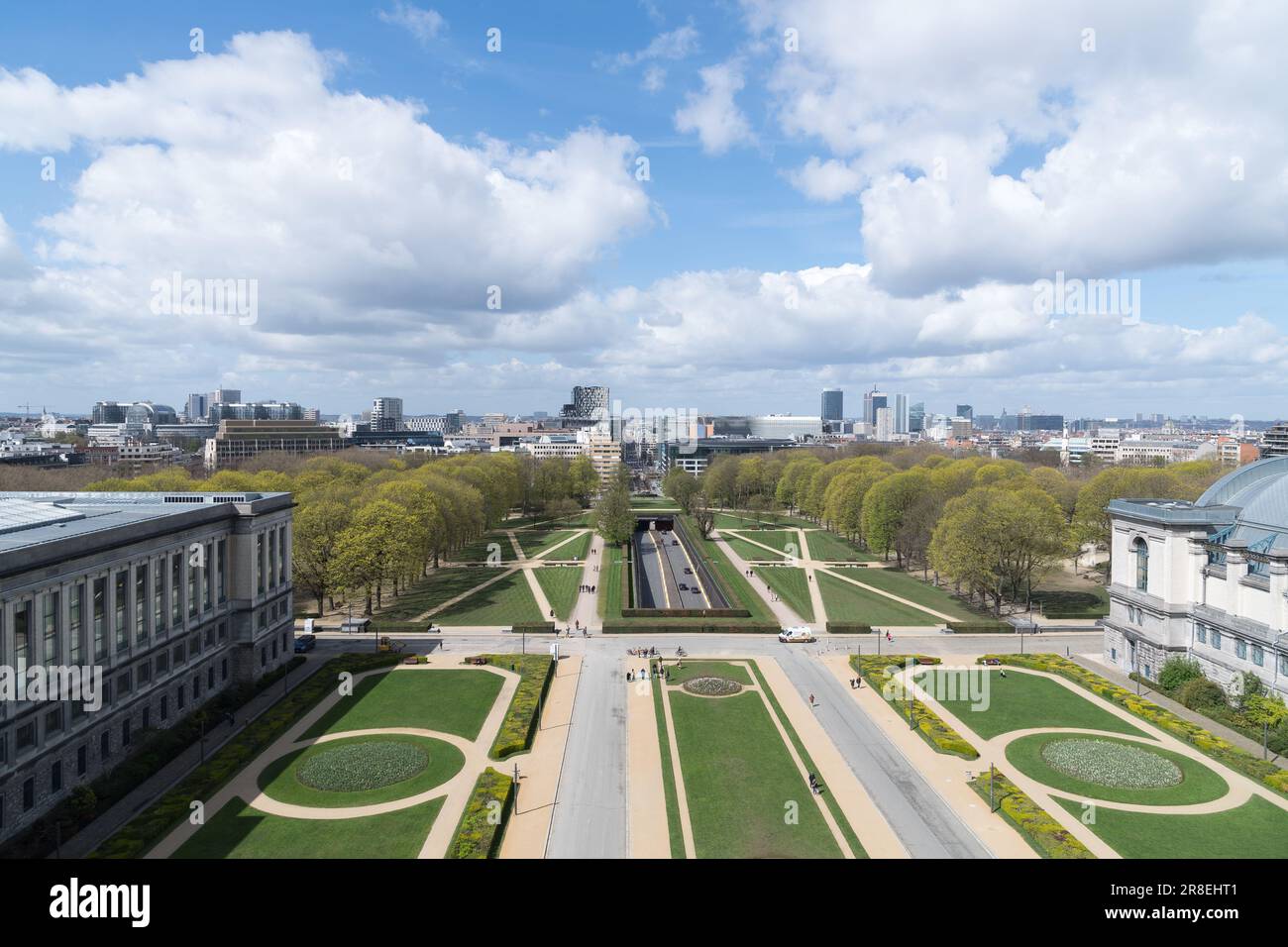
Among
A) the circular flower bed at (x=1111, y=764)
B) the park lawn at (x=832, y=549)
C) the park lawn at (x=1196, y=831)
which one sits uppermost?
the park lawn at (x=832, y=549)

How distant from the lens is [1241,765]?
41.6m

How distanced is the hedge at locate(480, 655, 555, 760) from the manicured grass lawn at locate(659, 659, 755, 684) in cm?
892

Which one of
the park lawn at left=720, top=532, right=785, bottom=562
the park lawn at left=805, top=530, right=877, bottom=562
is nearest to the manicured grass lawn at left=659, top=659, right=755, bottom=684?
the park lawn at left=720, top=532, right=785, bottom=562

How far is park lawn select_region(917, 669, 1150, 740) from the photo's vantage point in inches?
1901

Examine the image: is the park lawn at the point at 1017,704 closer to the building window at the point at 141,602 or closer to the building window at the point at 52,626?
the building window at the point at 141,602

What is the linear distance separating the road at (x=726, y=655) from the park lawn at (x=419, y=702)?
605cm

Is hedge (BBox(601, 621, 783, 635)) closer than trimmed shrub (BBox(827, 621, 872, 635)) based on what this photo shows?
Yes

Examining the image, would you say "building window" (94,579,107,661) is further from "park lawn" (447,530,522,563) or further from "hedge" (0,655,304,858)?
"park lawn" (447,530,522,563)

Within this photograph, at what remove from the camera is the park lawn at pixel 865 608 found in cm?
7412

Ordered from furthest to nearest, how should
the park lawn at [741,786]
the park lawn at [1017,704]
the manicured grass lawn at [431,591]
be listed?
the manicured grass lawn at [431,591]
the park lawn at [1017,704]
the park lawn at [741,786]

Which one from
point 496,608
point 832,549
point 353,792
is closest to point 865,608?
point 496,608

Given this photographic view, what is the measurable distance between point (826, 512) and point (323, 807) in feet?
319

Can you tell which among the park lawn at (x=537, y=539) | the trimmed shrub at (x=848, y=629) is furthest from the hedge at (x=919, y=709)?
the park lawn at (x=537, y=539)

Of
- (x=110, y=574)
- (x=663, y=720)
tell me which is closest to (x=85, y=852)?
(x=110, y=574)
